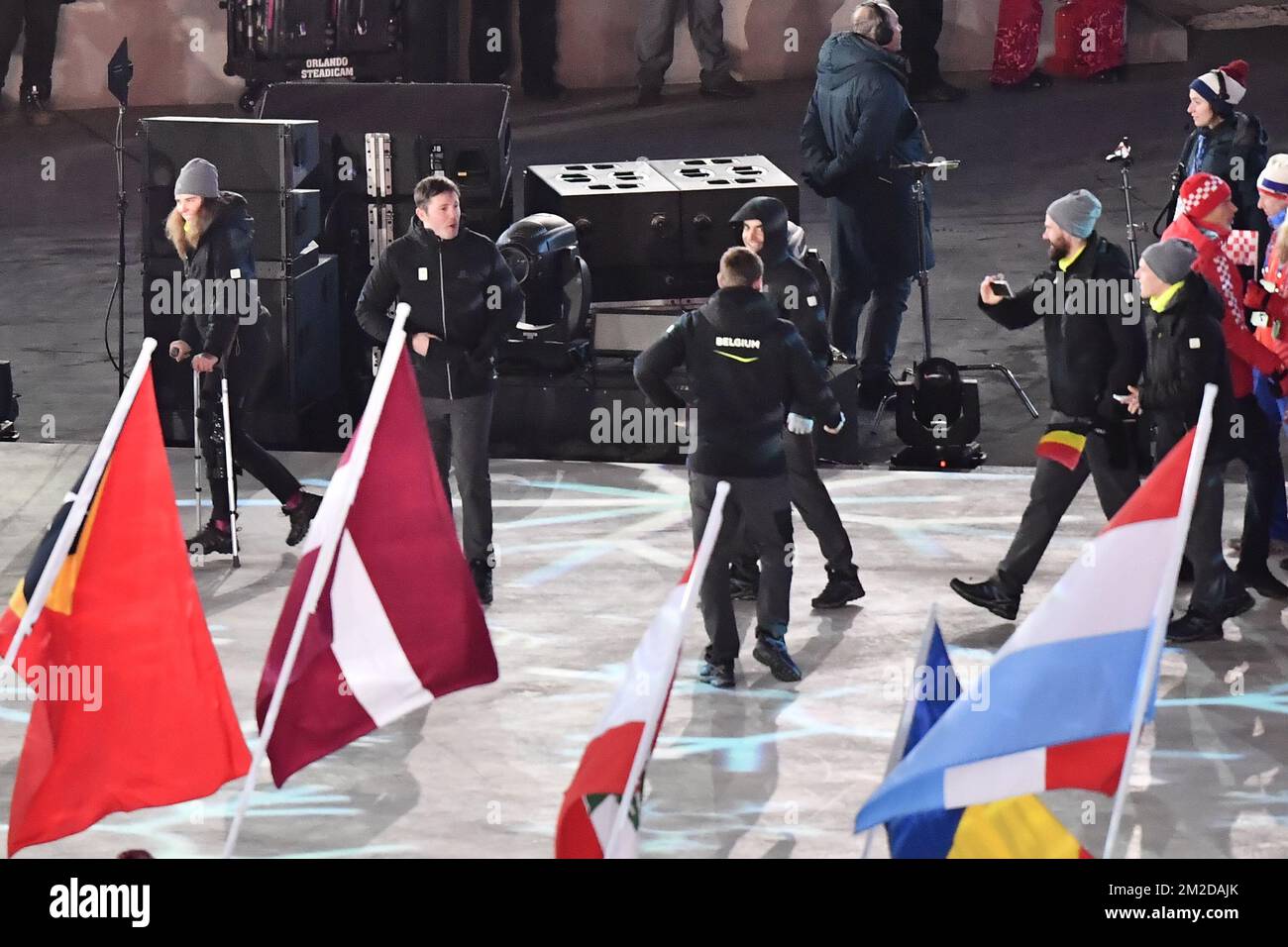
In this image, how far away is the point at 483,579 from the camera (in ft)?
31.6

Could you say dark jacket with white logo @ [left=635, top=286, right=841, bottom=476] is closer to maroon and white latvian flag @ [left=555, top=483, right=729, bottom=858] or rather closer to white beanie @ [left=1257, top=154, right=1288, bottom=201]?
white beanie @ [left=1257, top=154, right=1288, bottom=201]

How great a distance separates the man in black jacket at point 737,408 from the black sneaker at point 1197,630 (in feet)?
5.27

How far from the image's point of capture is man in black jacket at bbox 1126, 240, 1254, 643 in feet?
28.6

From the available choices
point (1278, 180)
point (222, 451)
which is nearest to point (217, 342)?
point (222, 451)

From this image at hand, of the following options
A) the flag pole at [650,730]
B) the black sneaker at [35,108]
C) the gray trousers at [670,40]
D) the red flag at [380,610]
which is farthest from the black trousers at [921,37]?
the flag pole at [650,730]

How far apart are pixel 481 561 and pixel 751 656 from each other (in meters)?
1.35

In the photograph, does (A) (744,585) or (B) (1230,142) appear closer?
(A) (744,585)

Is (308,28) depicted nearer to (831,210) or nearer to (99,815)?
(831,210)

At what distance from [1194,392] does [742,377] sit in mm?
1826

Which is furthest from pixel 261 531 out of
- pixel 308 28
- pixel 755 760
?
pixel 308 28

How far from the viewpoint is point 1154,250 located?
8.68 meters

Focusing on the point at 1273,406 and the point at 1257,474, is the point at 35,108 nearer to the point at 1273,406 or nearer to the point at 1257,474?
the point at 1273,406

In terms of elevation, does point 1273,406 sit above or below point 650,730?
below

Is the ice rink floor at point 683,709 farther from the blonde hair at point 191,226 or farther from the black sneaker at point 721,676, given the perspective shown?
the blonde hair at point 191,226
